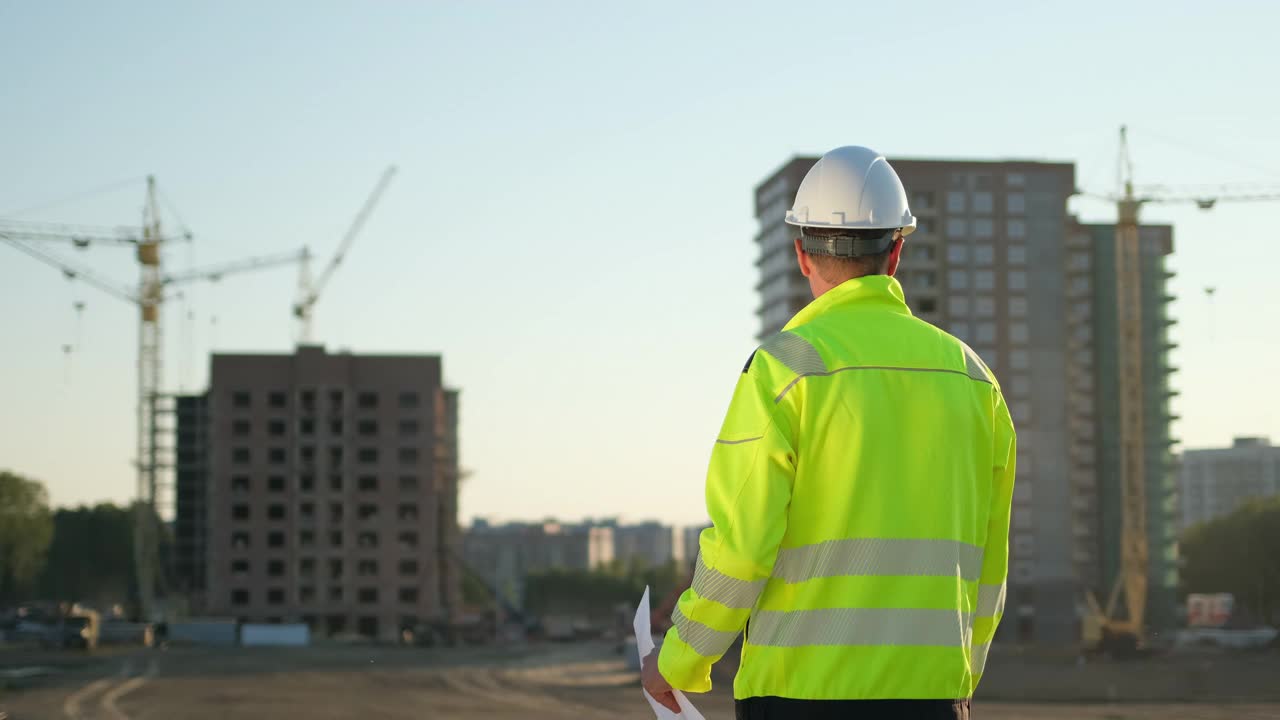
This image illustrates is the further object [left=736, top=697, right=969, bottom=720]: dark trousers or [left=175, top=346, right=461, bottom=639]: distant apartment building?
[left=175, top=346, right=461, bottom=639]: distant apartment building

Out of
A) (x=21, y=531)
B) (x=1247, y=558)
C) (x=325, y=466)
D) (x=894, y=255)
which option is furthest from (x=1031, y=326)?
(x=894, y=255)

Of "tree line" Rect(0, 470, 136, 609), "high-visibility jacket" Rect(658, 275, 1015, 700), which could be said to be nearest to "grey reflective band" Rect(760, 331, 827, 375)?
"high-visibility jacket" Rect(658, 275, 1015, 700)

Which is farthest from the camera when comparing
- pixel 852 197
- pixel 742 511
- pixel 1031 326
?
pixel 1031 326

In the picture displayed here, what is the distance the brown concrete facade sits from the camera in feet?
522

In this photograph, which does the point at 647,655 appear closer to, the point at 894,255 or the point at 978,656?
the point at 978,656

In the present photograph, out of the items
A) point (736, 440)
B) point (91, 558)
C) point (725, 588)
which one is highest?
point (736, 440)

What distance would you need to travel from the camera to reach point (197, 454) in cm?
18725

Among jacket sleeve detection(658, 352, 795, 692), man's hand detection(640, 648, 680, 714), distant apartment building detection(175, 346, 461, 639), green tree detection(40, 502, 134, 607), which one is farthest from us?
green tree detection(40, 502, 134, 607)

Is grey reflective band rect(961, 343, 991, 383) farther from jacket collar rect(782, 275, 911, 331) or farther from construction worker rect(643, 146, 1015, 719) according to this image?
jacket collar rect(782, 275, 911, 331)

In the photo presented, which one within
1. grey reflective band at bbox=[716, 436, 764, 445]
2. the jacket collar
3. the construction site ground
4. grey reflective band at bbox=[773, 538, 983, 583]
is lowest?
the construction site ground

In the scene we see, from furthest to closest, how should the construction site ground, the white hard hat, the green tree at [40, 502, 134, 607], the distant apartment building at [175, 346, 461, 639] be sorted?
the green tree at [40, 502, 134, 607] → the distant apartment building at [175, 346, 461, 639] → the construction site ground → the white hard hat

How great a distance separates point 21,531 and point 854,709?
173889 mm

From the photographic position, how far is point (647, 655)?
3619 millimetres

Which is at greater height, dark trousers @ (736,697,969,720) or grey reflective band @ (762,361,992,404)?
grey reflective band @ (762,361,992,404)
